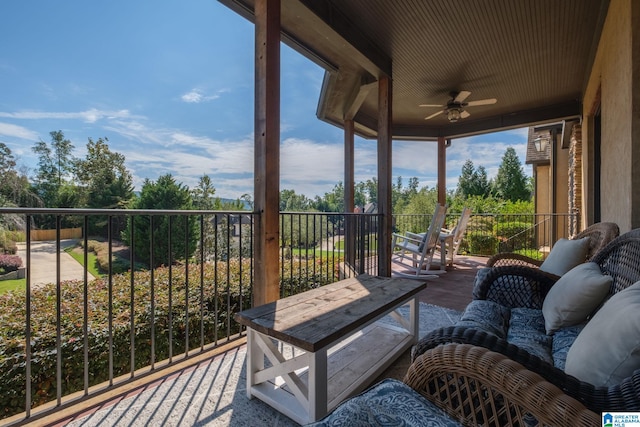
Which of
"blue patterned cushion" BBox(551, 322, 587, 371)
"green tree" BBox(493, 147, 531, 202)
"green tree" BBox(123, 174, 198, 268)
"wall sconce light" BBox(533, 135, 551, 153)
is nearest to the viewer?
"blue patterned cushion" BBox(551, 322, 587, 371)

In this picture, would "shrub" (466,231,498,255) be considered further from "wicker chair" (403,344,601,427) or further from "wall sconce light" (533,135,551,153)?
"wicker chair" (403,344,601,427)

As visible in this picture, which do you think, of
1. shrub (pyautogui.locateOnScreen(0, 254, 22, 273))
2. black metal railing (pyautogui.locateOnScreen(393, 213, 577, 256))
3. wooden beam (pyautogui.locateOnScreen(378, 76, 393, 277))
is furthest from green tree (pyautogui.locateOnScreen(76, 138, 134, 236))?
wooden beam (pyautogui.locateOnScreen(378, 76, 393, 277))

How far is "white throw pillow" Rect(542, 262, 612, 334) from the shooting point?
1.33m

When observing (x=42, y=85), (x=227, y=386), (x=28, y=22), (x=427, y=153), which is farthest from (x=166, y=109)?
(x=227, y=386)

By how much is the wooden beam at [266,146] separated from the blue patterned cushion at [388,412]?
143cm

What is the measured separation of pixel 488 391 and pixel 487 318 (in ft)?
2.62

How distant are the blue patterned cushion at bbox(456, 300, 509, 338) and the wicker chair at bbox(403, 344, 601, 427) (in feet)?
1.81

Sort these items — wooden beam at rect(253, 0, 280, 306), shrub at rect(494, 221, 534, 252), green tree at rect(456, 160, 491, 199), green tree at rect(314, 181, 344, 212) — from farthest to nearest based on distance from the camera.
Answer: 1. green tree at rect(456, 160, 491, 199)
2. green tree at rect(314, 181, 344, 212)
3. shrub at rect(494, 221, 534, 252)
4. wooden beam at rect(253, 0, 280, 306)

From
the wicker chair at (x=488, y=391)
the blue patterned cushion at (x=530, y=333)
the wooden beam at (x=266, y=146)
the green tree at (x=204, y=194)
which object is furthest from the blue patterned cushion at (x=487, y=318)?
the green tree at (x=204, y=194)

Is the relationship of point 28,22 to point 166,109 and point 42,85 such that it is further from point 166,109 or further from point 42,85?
point 166,109

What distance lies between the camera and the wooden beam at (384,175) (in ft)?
12.5

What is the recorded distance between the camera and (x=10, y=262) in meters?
6.21

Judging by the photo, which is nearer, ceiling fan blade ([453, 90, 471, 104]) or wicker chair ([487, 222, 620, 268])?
wicker chair ([487, 222, 620, 268])

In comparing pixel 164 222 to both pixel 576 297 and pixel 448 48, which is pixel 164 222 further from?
pixel 576 297
